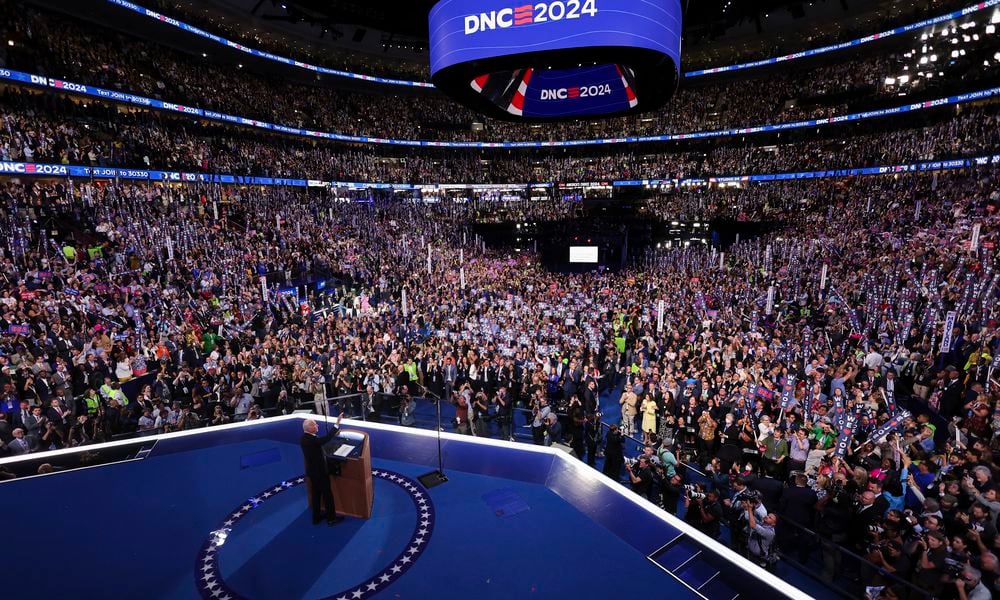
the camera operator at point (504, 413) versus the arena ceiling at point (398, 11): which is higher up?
the arena ceiling at point (398, 11)

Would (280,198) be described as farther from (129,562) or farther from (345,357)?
(129,562)

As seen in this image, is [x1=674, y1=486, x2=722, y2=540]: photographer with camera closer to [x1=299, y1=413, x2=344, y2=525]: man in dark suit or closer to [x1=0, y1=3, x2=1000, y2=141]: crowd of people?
[x1=299, y1=413, x2=344, y2=525]: man in dark suit

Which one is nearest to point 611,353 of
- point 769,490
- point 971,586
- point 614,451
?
point 614,451

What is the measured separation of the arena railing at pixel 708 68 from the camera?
2439cm

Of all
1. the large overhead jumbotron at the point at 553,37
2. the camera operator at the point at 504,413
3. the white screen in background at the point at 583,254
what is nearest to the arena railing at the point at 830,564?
the camera operator at the point at 504,413

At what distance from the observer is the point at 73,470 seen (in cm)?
705

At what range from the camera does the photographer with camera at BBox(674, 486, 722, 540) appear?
258 inches

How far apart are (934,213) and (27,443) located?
29137 millimetres

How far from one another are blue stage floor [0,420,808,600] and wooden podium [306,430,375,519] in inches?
7.4

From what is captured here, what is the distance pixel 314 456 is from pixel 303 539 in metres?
0.92

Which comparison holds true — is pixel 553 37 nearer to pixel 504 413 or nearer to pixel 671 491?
pixel 671 491

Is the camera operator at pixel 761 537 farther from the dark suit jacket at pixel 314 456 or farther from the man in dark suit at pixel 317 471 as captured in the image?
the dark suit jacket at pixel 314 456

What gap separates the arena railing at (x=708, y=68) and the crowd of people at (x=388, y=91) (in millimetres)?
3062

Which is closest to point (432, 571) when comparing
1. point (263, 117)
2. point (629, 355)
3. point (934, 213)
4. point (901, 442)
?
point (901, 442)
